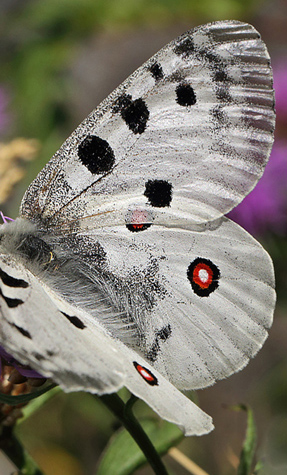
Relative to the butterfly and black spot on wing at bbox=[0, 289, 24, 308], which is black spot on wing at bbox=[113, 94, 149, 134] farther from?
black spot on wing at bbox=[0, 289, 24, 308]

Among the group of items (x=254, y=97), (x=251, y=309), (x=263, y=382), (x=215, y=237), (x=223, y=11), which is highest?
(x=223, y=11)

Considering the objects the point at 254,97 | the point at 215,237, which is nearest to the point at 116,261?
the point at 215,237

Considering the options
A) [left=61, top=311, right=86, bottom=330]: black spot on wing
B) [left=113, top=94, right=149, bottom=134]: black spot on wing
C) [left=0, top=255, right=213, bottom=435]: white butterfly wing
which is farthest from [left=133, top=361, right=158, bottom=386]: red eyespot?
[left=113, top=94, right=149, bottom=134]: black spot on wing

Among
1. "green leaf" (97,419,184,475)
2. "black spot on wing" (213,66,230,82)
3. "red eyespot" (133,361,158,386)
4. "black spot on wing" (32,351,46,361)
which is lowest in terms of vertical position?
"green leaf" (97,419,184,475)

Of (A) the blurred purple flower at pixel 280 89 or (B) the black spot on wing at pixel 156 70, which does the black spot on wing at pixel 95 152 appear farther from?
(A) the blurred purple flower at pixel 280 89

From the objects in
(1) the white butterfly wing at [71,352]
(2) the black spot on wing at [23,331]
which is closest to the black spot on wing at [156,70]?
(1) the white butterfly wing at [71,352]

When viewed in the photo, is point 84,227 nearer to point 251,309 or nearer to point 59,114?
point 251,309

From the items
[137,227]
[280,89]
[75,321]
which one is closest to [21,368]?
[75,321]

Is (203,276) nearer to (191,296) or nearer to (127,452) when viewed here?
(191,296)
